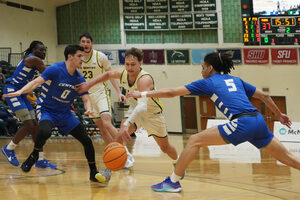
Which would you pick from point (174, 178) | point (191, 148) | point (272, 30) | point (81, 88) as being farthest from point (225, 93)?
point (272, 30)

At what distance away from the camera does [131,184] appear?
6527 millimetres

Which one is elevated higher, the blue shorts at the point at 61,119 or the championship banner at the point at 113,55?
the championship banner at the point at 113,55

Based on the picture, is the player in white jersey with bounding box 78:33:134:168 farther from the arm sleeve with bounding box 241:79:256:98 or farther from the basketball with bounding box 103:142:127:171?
the arm sleeve with bounding box 241:79:256:98

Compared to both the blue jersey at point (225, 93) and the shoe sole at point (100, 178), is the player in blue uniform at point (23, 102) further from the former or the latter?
the blue jersey at point (225, 93)

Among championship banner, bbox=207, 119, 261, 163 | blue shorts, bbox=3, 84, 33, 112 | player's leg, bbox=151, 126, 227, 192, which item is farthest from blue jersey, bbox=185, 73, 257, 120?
championship banner, bbox=207, 119, 261, 163

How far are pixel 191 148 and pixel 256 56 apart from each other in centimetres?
1466

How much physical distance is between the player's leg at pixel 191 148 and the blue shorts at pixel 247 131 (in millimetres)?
93

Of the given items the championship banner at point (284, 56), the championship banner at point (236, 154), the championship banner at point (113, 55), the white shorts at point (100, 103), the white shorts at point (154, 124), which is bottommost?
the championship banner at point (236, 154)

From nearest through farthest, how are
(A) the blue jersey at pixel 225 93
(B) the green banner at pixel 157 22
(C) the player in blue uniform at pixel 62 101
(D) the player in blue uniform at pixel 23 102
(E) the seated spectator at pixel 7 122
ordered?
(A) the blue jersey at pixel 225 93, (C) the player in blue uniform at pixel 62 101, (D) the player in blue uniform at pixel 23 102, (E) the seated spectator at pixel 7 122, (B) the green banner at pixel 157 22

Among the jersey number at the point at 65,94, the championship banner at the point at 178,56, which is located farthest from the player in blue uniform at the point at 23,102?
the championship banner at the point at 178,56

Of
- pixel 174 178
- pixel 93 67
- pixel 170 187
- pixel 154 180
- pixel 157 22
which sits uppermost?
pixel 157 22

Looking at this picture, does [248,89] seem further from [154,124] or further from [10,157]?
[10,157]

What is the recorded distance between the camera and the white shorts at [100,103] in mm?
8242

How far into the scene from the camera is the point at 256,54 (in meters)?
19.5
